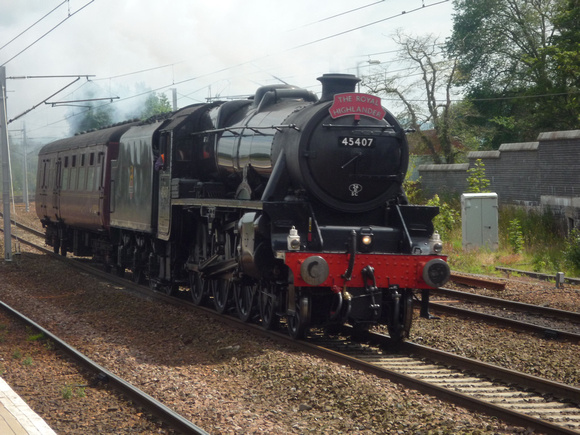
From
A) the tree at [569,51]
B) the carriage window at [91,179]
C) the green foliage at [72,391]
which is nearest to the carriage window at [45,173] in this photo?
the carriage window at [91,179]

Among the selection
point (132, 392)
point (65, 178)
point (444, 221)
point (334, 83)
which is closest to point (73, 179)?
point (65, 178)

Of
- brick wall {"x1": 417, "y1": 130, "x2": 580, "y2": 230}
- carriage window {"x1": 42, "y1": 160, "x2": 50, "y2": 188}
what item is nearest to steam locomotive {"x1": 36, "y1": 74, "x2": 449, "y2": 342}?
brick wall {"x1": 417, "y1": 130, "x2": 580, "y2": 230}

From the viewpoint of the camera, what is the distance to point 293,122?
32.3 ft

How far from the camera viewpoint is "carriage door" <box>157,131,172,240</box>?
497 inches

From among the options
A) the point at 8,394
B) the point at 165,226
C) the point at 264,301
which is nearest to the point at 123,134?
the point at 165,226

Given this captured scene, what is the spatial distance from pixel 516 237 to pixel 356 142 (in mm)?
11110

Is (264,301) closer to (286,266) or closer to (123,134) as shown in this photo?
(286,266)

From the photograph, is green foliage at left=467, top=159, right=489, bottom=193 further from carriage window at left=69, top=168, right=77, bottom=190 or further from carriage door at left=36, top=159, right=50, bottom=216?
carriage door at left=36, top=159, right=50, bottom=216

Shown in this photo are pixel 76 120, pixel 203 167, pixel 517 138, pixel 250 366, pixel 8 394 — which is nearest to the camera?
pixel 8 394

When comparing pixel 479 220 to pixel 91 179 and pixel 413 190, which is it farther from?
pixel 91 179

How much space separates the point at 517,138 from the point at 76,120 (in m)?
25.6

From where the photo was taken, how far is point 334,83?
984 cm

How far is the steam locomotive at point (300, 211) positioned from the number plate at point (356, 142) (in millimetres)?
15

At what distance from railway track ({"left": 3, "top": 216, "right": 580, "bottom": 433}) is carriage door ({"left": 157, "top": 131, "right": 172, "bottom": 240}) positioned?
3.73 meters
